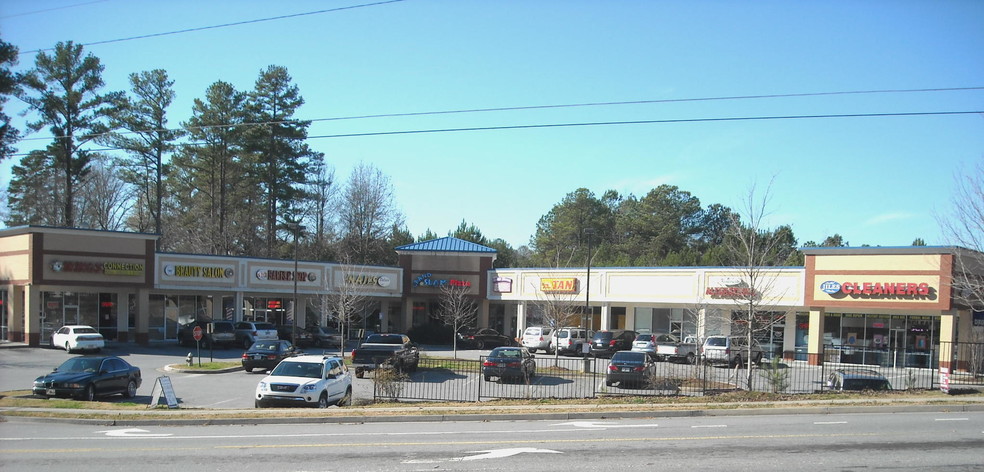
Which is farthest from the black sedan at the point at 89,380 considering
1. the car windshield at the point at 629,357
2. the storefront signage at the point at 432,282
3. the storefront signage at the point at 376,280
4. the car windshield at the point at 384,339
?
the storefront signage at the point at 432,282

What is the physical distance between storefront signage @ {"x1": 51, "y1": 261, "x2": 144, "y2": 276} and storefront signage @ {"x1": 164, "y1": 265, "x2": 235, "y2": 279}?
7.00 feet

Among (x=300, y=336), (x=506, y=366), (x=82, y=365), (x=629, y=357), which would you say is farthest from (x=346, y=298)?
(x=629, y=357)

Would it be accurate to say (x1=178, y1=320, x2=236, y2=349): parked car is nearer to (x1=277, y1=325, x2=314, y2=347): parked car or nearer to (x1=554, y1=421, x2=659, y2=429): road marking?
(x1=277, y1=325, x2=314, y2=347): parked car

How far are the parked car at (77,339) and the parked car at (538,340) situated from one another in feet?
76.1

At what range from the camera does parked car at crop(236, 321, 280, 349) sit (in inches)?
1688

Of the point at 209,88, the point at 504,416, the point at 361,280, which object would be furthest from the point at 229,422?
the point at 209,88

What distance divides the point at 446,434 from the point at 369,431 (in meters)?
1.87

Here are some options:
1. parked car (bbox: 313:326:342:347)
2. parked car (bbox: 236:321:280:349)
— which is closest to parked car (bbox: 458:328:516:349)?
parked car (bbox: 313:326:342:347)

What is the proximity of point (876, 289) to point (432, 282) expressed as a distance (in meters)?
29.6

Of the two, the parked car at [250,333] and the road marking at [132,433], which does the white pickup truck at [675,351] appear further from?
the road marking at [132,433]

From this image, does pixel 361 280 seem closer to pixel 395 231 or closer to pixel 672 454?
pixel 395 231

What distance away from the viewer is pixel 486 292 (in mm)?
54031

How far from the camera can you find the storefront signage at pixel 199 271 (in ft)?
144

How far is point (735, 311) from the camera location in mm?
37594
